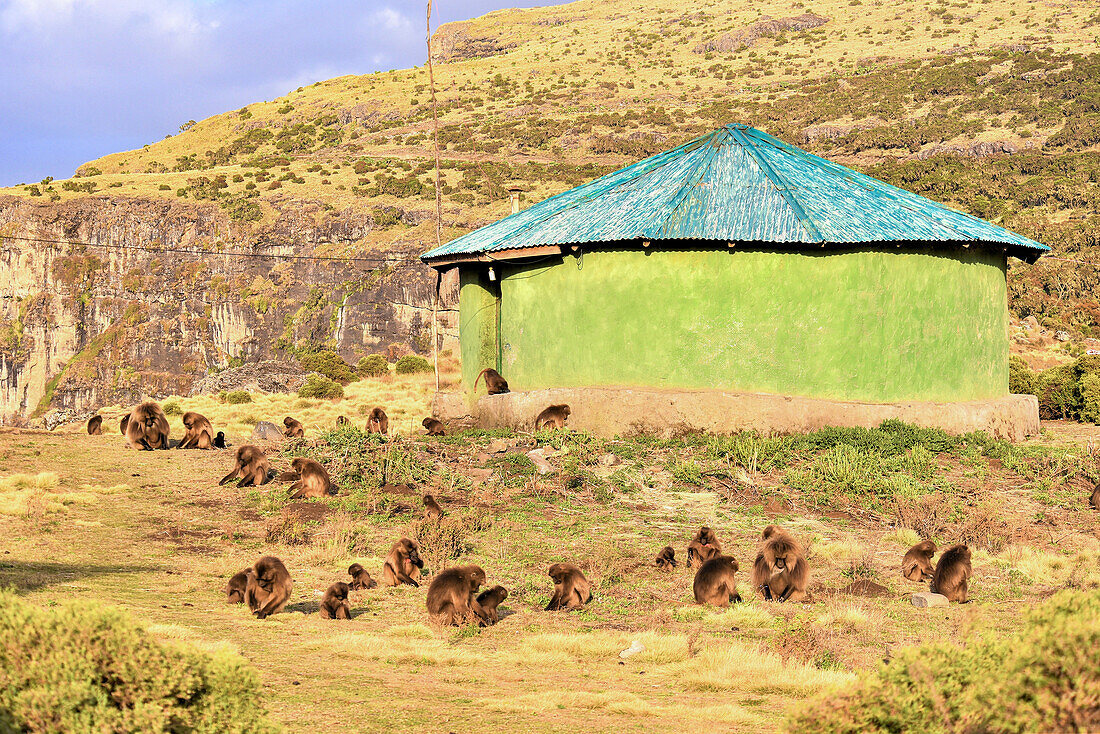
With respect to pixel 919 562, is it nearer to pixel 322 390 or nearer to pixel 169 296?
pixel 322 390

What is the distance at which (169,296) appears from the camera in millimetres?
57500

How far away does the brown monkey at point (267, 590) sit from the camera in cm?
888

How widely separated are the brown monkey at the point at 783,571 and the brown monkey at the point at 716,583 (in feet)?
1.49

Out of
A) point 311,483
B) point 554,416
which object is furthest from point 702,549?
point 554,416

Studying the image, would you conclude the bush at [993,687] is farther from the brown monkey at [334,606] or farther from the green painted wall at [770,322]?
the green painted wall at [770,322]

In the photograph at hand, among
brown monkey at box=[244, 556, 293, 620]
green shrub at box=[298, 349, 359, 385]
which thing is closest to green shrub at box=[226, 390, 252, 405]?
green shrub at box=[298, 349, 359, 385]

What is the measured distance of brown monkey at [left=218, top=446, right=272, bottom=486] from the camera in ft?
49.5

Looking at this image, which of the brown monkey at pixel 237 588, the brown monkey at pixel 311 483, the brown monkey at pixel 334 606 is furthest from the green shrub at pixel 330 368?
the brown monkey at pixel 334 606

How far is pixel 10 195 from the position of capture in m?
63.8

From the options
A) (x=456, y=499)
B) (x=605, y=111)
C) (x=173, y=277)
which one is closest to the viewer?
(x=456, y=499)

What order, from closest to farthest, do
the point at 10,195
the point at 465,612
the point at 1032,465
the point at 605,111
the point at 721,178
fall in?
the point at 465,612
the point at 1032,465
the point at 721,178
the point at 10,195
the point at 605,111

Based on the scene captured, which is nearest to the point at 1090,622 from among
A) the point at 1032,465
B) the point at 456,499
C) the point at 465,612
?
the point at 465,612

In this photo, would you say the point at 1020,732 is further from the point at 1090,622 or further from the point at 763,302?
the point at 763,302

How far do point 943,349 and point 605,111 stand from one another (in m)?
65.2
